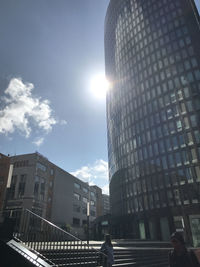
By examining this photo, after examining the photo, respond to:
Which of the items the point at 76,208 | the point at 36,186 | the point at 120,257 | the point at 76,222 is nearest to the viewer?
the point at 120,257

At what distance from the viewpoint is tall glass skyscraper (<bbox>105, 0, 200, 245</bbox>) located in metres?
38.2

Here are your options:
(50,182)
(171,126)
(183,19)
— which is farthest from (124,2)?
(50,182)

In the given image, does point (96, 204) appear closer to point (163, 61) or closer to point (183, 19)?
point (163, 61)

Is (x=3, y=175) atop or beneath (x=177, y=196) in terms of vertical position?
atop

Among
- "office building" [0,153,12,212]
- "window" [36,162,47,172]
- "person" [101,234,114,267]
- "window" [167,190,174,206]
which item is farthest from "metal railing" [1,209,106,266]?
"window" [36,162,47,172]

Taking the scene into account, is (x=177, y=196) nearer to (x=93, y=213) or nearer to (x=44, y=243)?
(x=44, y=243)

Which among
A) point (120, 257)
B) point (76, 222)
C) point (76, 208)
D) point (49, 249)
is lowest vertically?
point (120, 257)

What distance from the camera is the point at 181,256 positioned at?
133 inches

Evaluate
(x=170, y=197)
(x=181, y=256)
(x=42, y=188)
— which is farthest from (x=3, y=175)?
(x=181, y=256)

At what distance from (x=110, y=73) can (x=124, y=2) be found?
23.4 m

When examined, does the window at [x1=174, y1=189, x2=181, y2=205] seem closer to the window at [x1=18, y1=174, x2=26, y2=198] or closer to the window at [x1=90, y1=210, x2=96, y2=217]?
the window at [x1=18, y1=174, x2=26, y2=198]

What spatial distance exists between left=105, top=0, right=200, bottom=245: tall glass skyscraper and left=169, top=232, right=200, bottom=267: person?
119ft

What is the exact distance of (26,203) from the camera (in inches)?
1873

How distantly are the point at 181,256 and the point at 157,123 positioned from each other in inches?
1722
